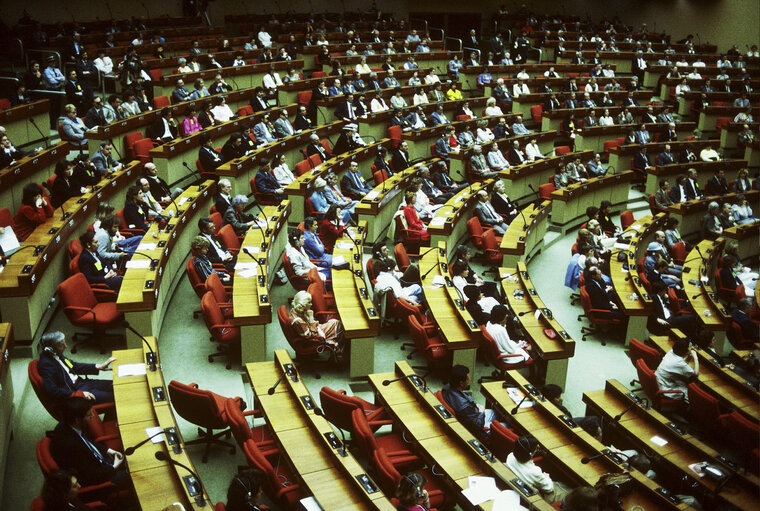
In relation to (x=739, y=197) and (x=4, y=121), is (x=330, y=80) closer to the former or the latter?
(x=4, y=121)

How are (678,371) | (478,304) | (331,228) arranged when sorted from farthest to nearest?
(331,228) < (478,304) < (678,371)

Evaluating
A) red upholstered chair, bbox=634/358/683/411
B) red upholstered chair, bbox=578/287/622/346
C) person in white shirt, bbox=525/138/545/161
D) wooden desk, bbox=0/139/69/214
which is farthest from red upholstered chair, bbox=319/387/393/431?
person in white shirt, bbox=525/138/545/161

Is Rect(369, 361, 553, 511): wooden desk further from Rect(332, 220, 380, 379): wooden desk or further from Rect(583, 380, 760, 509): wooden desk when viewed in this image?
Rect(583, 380, 760, 509): wooden desk

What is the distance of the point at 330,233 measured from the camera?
8484mm

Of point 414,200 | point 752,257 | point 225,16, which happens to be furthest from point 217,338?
point 225,16

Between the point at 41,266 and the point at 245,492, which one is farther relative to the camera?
the point at 41,266

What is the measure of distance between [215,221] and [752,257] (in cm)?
866

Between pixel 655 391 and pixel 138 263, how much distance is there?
4.92 meters

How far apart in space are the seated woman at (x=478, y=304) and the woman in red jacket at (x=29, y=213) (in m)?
4.35

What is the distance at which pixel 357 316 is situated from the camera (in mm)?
6355

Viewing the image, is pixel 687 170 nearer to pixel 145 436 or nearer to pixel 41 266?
pixel 41 266

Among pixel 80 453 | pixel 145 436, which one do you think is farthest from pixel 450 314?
pixel 80 453

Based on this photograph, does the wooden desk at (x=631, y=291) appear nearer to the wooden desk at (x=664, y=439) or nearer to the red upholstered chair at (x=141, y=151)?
the wooden desk at (x=664, y=439)

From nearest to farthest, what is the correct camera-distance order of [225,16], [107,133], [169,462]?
1. [169,462]
2. [107,133]
3. [225,16]
